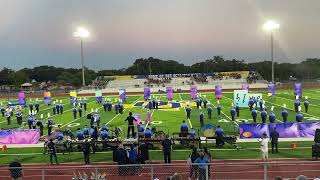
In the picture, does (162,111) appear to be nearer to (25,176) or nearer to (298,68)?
(25,176)

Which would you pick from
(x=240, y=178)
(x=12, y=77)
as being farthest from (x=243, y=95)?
(x=12, y=77)

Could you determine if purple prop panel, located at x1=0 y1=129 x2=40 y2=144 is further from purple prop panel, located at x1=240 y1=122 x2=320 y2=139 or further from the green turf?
purple prop panel, located at x1=240 y1=122 x2=320 y2=139

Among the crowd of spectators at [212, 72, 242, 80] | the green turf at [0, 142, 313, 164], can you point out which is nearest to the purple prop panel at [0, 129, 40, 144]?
the green turf at [0, 142, 313, 164]

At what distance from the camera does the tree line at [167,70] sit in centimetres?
13650

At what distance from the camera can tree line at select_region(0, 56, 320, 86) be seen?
136m

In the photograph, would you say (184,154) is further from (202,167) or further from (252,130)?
(202,167)

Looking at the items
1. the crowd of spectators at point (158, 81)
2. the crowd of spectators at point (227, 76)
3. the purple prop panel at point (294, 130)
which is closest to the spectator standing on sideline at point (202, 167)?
the purple prop panel at point (294, 130)

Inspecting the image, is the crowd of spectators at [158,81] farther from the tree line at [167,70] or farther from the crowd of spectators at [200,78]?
the tree line at [167,70]

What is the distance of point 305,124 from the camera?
2197cm

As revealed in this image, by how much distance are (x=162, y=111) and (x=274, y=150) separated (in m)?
20.3

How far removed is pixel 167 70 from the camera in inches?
5994

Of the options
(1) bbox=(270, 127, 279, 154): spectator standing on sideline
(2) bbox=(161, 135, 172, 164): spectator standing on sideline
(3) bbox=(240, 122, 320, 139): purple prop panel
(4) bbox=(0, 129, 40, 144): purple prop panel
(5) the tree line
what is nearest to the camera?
(2) bbox=(161, 135, 172, 164): spectator standing on sideline

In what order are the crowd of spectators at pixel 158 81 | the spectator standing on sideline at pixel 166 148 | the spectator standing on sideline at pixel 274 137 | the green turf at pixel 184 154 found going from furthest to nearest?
the crowd of spectators at pixel 158 81 → the spectator standing on sideline at pixel 274 137 → the green turf at pixel 184 154 → the spectator standing on sideline at pixel 166 148

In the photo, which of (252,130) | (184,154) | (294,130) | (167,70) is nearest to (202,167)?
(184,154)
